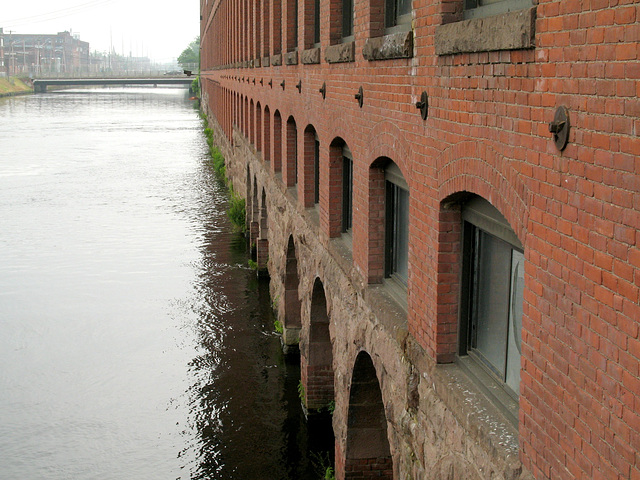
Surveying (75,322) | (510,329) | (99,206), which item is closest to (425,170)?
(510,329)

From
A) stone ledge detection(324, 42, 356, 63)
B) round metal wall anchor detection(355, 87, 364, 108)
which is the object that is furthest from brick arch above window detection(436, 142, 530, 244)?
stone ledge detection(324, 42, 356, 63)

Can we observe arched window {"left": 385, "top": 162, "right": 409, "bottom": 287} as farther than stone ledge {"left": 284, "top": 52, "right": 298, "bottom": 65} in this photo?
No

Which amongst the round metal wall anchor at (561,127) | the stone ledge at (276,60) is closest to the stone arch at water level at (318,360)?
the stone ledge at (276,60)

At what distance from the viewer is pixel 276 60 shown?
14367 millimetres

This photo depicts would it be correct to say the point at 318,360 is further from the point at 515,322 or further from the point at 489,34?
the point at 489,34

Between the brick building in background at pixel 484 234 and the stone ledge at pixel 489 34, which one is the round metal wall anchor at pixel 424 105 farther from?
the stone ledge at pixel 489 34

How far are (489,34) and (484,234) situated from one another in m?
1.38

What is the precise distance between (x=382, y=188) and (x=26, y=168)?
3959cm

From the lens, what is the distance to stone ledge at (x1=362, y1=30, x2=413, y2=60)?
579 centimetres

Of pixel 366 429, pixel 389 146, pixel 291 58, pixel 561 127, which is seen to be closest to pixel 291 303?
pixel 291 58

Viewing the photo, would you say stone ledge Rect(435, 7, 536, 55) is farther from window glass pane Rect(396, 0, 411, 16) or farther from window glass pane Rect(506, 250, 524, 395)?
window glass pane Rect(396, 0, 411, 16)

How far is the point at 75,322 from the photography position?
17.4m

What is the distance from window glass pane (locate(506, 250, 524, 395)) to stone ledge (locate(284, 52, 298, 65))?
7.89 m

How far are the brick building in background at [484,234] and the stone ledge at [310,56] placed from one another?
51 millimetres
